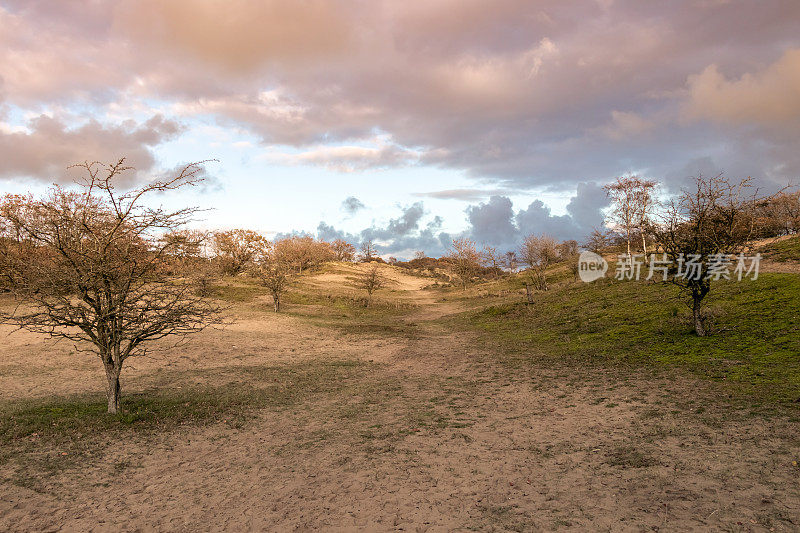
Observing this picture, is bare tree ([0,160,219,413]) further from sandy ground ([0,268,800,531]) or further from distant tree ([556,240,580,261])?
distant tree ([556,240,580,261])

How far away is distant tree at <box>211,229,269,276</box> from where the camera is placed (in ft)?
220

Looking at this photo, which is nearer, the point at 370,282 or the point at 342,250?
the point at 370,282

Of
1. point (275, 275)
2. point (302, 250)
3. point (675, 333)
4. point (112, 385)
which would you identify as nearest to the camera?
point (112, 385)

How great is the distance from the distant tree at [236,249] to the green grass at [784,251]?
210ft

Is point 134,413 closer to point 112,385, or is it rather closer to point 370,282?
point 112,385

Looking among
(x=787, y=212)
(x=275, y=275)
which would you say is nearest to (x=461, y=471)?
(x=275, y=275)

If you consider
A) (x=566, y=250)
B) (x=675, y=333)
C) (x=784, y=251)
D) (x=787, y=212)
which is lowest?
(x=675, y=333)

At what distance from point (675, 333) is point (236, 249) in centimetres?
6706

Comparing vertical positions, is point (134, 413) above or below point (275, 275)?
below

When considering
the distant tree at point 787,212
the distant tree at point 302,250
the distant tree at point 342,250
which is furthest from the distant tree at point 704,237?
the distant tree at point 342,250

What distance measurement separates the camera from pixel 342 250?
440ft

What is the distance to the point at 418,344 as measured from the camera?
24344 mm

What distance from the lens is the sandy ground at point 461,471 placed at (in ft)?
20.2

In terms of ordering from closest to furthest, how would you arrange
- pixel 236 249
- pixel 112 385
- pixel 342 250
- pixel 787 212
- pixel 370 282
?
1. pixel 112 385
2. pixel 370 282
3. pixel 787 212
4. pixel 236 249
5. pixel 342 250
